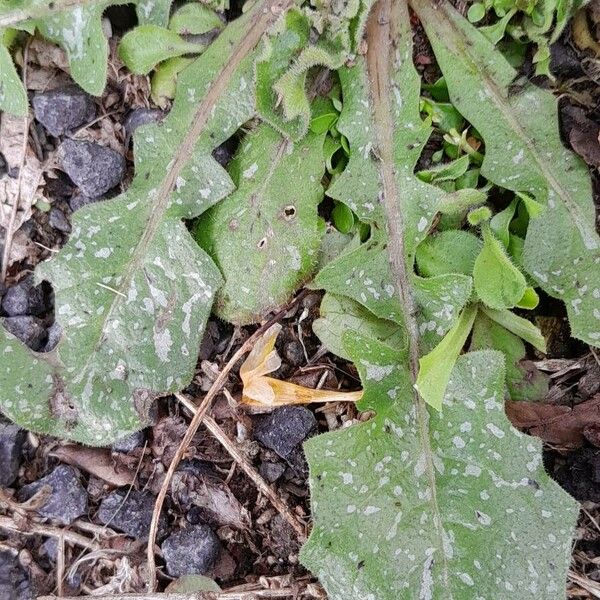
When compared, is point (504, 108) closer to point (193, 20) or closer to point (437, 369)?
point (437, 369)

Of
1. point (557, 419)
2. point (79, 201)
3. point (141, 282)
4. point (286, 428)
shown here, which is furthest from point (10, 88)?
point (557, 419)

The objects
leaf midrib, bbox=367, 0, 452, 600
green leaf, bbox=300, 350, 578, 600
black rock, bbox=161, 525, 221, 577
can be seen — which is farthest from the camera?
black rock, bbox=161, 525, 221, 577

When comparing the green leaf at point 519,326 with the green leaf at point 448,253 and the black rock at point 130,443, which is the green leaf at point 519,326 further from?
the black rock at point 130,443

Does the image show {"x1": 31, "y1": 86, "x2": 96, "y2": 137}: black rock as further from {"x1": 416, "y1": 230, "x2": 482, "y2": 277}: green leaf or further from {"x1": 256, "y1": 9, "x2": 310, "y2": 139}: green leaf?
{"x1": 416, "y1": 230, "x2": 482, "y2": 277}: green leaf

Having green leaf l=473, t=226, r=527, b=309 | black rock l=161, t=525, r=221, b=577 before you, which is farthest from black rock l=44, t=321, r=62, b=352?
green leaf l=473, t=226, r=527, b=309

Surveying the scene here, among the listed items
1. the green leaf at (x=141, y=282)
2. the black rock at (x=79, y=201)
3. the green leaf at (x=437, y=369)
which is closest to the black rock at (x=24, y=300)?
the green leaf at (x=141, y=282)
